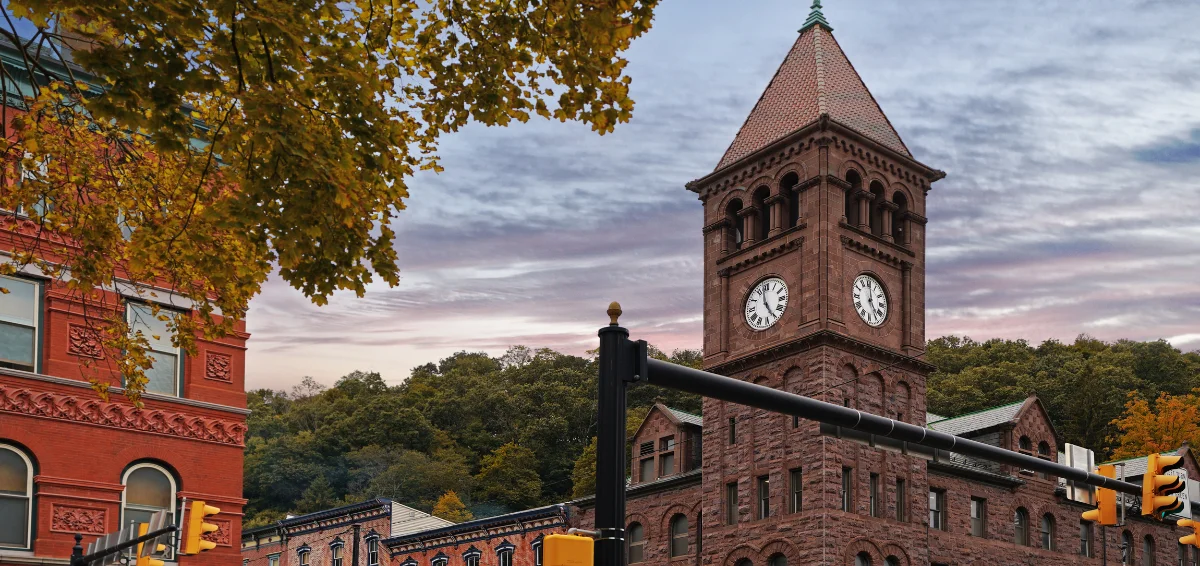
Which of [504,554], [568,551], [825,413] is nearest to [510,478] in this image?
[504,554]

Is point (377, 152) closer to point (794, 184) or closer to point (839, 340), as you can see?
point (839, 340)

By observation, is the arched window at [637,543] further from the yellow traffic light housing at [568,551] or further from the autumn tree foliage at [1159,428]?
the yellow traffic light housing at [568,551]

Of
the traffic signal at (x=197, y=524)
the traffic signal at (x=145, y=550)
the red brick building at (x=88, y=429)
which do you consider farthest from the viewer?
the red brick building at (x=88, y=429)

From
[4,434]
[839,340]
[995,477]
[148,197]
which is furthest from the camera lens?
[995,477]

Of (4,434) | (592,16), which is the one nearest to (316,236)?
(592,16)

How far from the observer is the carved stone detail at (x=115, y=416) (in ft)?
76.8

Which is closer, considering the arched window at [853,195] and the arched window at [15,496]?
the arched window at [15,496]

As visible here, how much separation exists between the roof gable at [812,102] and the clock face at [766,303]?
544cm

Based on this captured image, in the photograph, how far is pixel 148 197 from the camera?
14.9m

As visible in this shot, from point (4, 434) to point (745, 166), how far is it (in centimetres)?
3413

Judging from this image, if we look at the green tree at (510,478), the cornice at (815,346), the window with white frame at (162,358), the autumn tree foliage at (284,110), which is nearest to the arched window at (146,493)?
the window with white frame at (162,358)

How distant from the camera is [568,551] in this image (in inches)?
433

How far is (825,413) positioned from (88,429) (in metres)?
15.5

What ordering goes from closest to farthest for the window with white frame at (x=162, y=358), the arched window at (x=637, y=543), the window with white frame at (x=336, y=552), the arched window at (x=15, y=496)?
the arched window at (x=15, y=496)
the window with white frame at (x=162, y=358)
the arched window at (x=637, y=543)
the window with white frame at (x=336, y=552)
